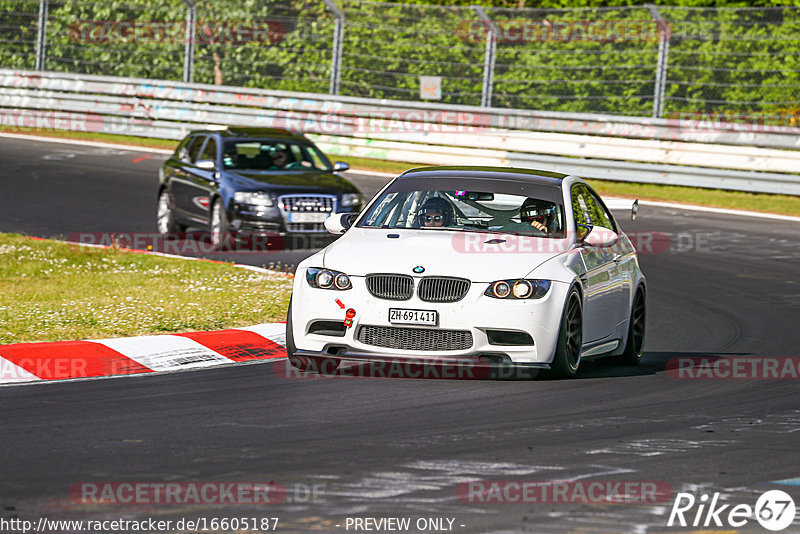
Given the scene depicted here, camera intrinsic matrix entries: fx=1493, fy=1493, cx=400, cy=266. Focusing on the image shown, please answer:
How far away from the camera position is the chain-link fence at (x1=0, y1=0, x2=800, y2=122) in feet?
82.9

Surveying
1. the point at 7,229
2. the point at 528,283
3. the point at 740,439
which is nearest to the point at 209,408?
the point at 528,283

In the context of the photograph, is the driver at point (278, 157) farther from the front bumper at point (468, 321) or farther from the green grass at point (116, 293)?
the front bumper at point (468, 321)

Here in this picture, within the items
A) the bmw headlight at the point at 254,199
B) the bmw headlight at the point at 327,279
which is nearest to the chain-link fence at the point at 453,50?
the bmw headlight at the point at 254,199

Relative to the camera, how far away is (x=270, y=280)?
15.0 meters

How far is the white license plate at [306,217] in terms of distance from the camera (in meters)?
18.4

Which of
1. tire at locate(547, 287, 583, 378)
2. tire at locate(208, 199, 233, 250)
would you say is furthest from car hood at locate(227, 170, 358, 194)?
tire at locate(547, 287, 583, 378)

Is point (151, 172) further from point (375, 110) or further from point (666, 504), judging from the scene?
point (666, 504)

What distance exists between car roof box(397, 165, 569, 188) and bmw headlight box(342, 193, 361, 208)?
7.25 meters

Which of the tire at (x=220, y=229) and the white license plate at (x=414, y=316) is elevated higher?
the white license plate at (x=414, y=316)

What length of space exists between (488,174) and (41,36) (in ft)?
72.0

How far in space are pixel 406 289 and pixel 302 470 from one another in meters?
2.98

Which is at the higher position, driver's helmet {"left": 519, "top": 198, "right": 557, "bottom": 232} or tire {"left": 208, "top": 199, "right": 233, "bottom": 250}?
driver's helmet {"left": 519, "top": 198, "right": 557, "bottom": 232}

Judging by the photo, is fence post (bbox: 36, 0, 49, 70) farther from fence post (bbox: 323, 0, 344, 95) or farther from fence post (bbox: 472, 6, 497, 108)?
fence post (bbox: 472, 6, 497, 108)

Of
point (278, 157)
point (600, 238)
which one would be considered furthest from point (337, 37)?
point (600, 238)
